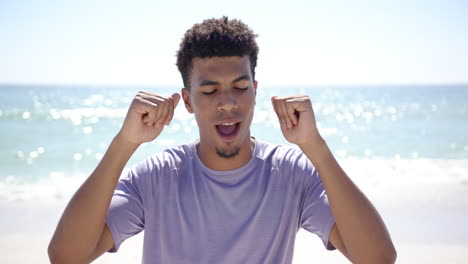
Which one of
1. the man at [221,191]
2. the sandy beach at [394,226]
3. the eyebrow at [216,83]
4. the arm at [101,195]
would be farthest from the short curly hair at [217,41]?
the sandy beach at [394,226]

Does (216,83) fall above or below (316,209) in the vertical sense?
above

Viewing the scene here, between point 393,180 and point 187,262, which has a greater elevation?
point 187,262

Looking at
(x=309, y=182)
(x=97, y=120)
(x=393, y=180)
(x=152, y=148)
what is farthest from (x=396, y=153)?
(x=97, y=120)

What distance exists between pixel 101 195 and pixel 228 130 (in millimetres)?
697

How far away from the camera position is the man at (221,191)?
2268 millimetres

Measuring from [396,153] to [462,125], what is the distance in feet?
31.2

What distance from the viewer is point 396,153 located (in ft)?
48.9

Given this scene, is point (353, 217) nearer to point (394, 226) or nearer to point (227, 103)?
point (227, 103)

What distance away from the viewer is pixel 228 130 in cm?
254

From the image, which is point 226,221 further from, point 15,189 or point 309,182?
point 15,189

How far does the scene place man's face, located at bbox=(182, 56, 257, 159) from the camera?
2.51 m

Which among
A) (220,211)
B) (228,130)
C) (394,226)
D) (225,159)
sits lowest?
(394,226)

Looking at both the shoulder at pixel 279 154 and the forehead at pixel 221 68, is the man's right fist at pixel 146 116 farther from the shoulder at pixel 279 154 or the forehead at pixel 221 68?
the shoulder at pixel 279 154

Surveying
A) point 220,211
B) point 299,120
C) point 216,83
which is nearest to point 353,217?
point 299,120
